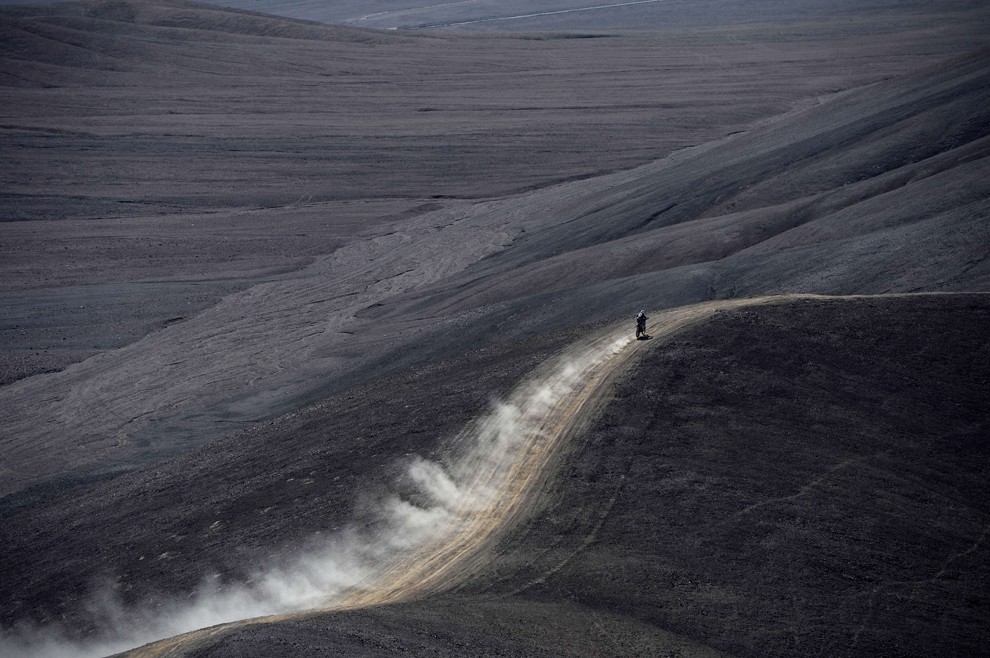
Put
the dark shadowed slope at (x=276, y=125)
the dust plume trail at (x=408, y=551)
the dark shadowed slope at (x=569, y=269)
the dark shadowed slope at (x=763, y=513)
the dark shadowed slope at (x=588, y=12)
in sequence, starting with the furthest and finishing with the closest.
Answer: the dark shadowed slope at (x=588, y=12), the dark shadowed slope at (x=276, y=125), the dark shadowed slope at (x=569, y=269), the dust plume trail at (x=408, y=551), the dark shadowed slope at (x=763, y=513)

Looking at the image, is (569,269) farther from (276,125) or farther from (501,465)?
(276,125)

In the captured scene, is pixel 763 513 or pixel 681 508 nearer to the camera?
pixel 763 513

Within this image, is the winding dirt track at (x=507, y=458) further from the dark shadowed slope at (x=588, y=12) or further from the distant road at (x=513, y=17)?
the distant road at (x=513, y=17)

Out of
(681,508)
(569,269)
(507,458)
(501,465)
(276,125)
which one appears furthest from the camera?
(276,125)

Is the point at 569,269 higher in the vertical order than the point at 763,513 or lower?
higher

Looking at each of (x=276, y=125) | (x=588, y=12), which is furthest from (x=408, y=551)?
(x=588, y=12)

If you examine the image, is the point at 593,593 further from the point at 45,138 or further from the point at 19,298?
the point at 45,138

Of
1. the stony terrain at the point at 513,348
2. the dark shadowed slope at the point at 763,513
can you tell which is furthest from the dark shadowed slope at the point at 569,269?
the dark shadowed slope at the point at 763,513
